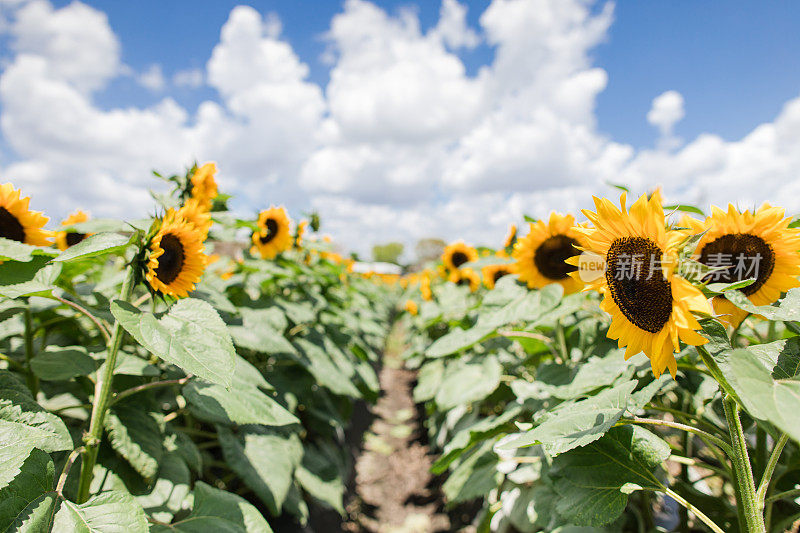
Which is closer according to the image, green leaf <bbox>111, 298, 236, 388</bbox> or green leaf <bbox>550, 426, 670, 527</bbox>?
green leaf <bbox>111, 298, 236, 388</bbox>

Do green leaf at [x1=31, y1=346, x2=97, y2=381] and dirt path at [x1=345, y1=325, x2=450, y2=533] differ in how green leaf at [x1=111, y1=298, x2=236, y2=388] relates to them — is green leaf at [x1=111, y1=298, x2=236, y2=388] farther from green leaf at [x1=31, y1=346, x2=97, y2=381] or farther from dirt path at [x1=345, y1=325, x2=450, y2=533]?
dirt path at [x1=345, y1=325, x2=450, y2=533]

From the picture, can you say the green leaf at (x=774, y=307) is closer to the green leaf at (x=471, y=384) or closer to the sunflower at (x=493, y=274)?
the green leaf at (x=471, y=384)

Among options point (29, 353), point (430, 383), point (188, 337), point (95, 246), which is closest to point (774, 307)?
point (188, 337)

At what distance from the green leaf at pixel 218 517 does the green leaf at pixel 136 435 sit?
0.17 meters

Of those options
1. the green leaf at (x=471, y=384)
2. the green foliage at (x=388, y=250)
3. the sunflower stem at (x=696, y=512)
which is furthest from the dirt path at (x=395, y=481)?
the green foliage at (x=388, y=250)

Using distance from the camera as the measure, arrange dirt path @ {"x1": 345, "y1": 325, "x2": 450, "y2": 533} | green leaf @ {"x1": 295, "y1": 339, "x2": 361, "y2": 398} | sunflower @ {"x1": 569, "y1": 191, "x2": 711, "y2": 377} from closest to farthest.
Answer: sunflower @ {"x1": 569, "y1": 191, "x2": 711, "y2": 377} < green leaf @ {"x1": 295, "y1": 339, "x2": 361, "y2": 398} < dirt path @ {"x1": 345, "y1": 325, "x2": 450, "y2": 533}

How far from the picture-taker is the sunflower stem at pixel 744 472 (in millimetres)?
996

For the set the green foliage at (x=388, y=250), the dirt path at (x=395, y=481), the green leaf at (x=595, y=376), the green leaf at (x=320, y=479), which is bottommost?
the dirt path at (x=395, y=481)

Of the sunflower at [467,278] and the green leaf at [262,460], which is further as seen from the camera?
the sunflower at [467,278]

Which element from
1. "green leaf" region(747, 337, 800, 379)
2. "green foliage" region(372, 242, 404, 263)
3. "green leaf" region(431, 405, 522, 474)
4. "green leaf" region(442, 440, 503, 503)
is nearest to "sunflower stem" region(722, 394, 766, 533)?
"green leaf" region(747, 337, 800, 379)

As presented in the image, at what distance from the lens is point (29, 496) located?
102 cm

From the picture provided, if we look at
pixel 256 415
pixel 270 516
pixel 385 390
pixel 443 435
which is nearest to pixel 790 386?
pixel 256 415

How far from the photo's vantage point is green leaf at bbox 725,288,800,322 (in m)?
0.89

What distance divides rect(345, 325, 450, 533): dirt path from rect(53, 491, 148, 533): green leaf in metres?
2.64
